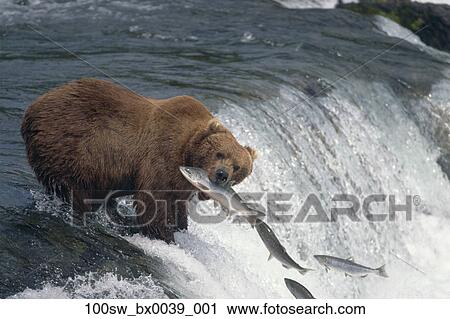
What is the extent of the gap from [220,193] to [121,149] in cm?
71

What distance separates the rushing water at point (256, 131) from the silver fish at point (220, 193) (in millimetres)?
543

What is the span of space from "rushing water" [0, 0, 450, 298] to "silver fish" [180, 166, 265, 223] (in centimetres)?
54

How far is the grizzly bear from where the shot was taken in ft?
18.6

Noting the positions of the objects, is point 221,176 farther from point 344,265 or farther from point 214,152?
point 344,265

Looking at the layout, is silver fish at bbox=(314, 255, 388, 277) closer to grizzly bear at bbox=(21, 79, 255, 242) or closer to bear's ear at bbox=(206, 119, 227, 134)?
grizzly bear at bbox=(21, 79, 255, 242)

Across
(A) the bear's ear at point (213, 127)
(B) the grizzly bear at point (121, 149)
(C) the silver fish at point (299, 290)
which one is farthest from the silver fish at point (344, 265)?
(A) the bear's ear at point (213, 127)

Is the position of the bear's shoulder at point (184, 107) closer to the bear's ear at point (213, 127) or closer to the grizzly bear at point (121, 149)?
the grizzly bear at point (121, 149)

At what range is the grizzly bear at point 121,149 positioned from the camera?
568 cm

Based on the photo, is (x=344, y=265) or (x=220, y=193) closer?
(x=220, y=193)

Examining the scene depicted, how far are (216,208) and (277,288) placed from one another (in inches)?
29.4

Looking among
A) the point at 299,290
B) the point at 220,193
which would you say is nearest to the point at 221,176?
the point at 220,193

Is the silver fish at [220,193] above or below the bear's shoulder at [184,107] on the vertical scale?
below

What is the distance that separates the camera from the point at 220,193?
554 cm

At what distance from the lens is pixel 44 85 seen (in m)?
8.91
